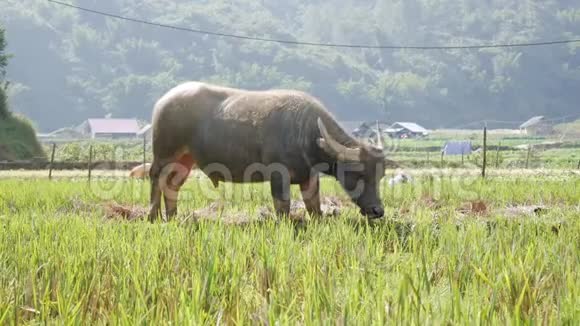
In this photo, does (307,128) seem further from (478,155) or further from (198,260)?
(478,155)

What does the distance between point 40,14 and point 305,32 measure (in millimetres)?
54334

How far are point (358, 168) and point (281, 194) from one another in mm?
592

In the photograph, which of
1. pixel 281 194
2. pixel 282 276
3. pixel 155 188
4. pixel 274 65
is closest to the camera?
pixel 282 276

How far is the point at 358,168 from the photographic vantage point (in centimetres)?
438

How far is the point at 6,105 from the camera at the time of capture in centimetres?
2202

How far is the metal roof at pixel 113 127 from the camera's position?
60719 millimetres

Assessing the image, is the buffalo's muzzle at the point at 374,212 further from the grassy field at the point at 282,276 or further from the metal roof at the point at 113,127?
the metal roof at the point at 113,127

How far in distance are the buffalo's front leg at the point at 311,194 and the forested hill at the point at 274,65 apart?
216 feet

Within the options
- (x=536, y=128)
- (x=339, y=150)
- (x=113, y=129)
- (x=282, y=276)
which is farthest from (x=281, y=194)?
(x=536, y=128)

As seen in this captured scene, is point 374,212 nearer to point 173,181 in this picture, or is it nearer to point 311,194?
point 311,194

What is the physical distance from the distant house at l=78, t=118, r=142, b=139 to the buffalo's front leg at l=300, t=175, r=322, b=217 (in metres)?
56.4

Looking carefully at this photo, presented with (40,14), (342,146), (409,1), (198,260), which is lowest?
(198,260)

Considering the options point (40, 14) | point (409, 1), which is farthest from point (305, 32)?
point (40, 14)

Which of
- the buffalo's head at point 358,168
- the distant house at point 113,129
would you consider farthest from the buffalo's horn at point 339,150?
the distant house at point 113,129
